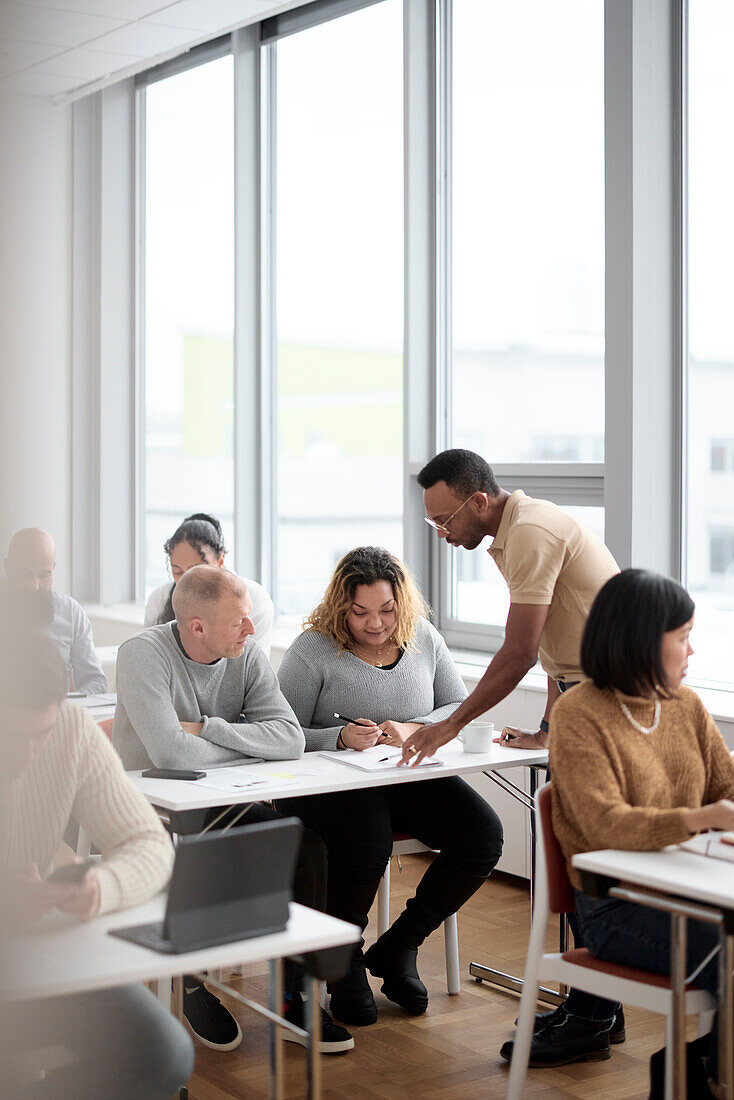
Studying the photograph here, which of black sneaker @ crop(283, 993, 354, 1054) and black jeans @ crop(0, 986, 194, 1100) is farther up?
black jeans @ crop(0, 986, 194, 1100)

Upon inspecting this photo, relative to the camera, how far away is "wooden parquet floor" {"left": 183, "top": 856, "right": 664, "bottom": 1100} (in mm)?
2752

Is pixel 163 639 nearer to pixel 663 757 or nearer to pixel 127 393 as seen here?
pixel 663 757

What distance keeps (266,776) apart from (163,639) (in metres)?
0.45

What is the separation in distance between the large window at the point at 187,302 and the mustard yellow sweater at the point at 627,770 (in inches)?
167

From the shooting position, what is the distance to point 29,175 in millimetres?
797

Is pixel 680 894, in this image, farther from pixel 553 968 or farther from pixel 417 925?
pixel 417 925

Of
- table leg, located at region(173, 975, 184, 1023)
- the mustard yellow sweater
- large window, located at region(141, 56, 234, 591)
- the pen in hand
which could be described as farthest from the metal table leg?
large window, located at region(141, 56, 234, 591)

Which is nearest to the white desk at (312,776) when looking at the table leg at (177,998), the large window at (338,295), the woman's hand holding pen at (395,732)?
the woman's hand holding pen at (395,732)

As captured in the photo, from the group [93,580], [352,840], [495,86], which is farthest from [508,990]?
[93,580]

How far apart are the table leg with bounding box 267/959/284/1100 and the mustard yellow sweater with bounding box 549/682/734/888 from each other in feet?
2.20

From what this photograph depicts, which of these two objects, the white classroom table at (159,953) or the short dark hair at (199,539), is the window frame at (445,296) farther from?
the white classroom table at (159,953)

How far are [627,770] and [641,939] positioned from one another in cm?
32

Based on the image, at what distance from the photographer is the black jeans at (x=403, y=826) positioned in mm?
3092

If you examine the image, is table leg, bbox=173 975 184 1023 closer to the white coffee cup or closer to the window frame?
the white coffee cup
